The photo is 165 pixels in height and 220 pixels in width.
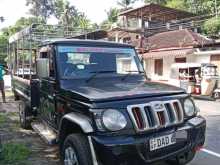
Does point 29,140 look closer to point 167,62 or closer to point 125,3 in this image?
point 167,62

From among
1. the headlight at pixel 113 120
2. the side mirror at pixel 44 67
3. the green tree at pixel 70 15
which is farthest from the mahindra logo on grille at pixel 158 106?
the green tree at pixel 70 15

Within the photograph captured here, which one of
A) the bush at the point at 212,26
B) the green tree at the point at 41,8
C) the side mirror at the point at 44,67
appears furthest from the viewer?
the green tree at the point at 41,8

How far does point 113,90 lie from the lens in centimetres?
471

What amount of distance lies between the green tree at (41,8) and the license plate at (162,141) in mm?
70000

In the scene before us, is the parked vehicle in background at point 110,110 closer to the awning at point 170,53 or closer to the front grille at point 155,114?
the front grille at point 155,114

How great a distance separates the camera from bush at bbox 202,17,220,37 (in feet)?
100

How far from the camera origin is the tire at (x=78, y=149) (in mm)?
4181

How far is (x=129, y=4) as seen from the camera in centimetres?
5797

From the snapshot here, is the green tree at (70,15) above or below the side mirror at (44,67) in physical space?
above

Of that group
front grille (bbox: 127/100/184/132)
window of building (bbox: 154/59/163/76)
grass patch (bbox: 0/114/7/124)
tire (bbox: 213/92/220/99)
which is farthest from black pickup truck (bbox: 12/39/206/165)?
window of building (bbox: 154/59/163/76)

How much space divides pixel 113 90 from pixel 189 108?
1108 millimetres

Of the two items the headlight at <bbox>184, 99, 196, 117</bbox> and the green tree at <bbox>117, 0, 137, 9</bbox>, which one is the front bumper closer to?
the headlight at <bbox>184, 99, 196, 117</bbox>

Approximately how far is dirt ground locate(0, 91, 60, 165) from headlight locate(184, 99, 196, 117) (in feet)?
8.09

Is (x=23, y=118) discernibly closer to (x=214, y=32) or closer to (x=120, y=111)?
(x=120, y=111)
